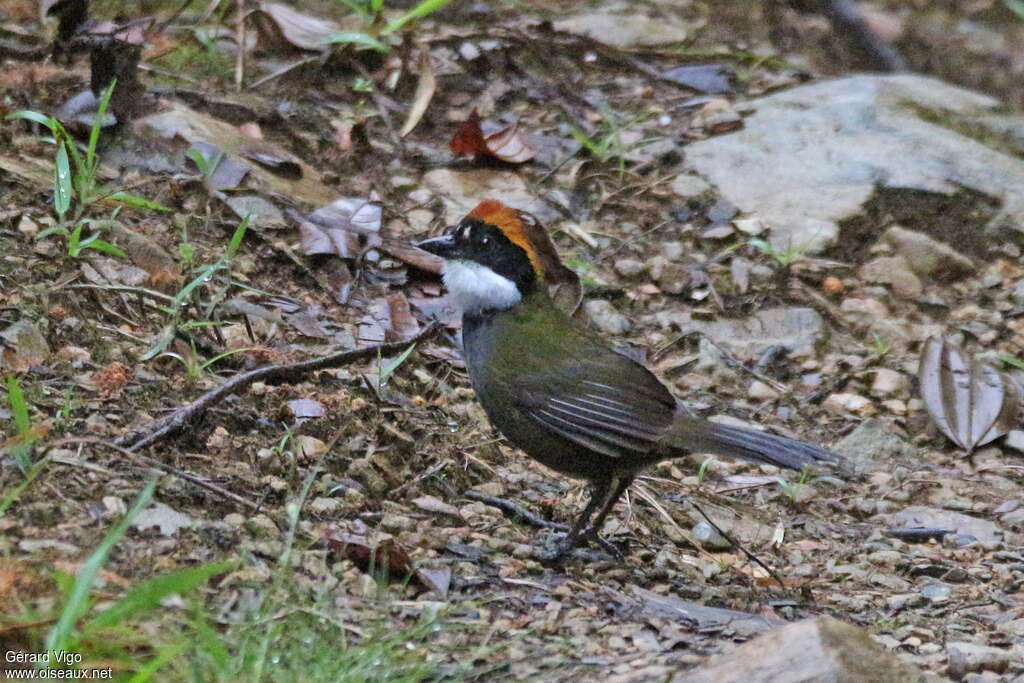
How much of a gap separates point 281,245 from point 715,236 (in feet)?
7.07

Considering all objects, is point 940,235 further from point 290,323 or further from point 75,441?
point 75,441

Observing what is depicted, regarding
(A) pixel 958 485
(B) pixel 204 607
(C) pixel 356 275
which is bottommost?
(A) pixel 958 485

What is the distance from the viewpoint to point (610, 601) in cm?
372

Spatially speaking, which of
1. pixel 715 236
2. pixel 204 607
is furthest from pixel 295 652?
pixel 715 236

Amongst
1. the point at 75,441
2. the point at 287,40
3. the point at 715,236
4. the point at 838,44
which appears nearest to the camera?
the point at 75,441

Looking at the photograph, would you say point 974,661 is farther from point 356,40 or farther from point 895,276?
point 356,40

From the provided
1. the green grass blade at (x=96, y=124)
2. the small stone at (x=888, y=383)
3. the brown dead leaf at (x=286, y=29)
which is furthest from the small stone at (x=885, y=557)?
the brown dead leaf at (x=286, y=29)

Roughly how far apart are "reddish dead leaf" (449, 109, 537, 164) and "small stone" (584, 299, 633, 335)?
1.01 m

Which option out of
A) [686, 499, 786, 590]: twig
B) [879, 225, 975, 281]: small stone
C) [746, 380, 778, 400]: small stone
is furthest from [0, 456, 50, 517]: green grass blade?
[879, 225, 975, 281]: small stone

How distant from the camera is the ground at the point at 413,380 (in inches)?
126

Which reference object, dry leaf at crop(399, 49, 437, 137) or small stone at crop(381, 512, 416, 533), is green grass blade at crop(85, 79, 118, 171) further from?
small stone at crop(381, 512, 416, 533)

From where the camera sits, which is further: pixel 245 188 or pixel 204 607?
pixel 245 188

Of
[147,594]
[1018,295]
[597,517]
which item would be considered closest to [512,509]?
[597,517]

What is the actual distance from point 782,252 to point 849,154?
0.89 metres
